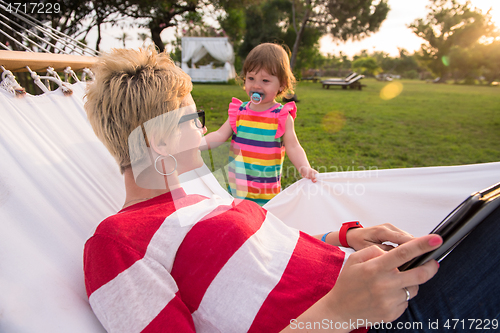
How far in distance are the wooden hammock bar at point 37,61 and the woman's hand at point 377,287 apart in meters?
2.03

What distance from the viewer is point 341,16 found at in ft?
61.7

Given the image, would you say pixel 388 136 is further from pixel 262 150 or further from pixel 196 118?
pixel 196 118

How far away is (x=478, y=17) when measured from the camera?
3512 centimetres

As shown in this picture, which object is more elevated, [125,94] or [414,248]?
[125,94]

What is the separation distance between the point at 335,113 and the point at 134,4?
22.0 ft

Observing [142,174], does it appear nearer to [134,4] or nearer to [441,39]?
[134,4]

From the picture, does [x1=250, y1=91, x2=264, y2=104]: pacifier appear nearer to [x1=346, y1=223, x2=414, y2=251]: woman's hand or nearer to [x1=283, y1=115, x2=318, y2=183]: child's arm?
[x1=283, y1=115, x2=318, y2=183]: child's arm

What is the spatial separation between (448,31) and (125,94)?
49.9 metres

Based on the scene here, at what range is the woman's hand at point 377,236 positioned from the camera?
1.09 m

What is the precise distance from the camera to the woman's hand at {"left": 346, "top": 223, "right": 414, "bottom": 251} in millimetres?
1094

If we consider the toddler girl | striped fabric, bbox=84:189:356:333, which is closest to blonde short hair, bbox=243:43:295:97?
the toddler girl

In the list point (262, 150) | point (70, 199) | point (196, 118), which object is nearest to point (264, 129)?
point (262, 150)

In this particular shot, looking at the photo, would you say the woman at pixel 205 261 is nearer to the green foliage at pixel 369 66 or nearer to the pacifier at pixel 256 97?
the pacifier at pixel 256 97

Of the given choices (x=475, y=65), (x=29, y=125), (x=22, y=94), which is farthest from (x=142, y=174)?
(x=475, y=65)
